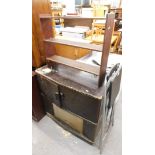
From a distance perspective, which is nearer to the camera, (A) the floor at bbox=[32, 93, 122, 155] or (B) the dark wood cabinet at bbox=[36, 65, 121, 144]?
(B) the dark wood cabinet at bbox=[36, 65, 121, 144]

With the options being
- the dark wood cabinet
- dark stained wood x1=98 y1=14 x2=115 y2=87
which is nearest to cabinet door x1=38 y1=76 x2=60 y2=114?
the dark wood cabinet

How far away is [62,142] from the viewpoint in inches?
64.3

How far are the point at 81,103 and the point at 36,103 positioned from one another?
0.76 metres

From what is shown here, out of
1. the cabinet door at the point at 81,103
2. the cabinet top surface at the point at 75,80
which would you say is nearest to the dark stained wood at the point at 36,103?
the cabinet top surface at the point at 75,80

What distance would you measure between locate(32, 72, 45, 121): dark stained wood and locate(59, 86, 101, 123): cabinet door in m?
0.43

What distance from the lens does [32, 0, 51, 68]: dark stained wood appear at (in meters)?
1.42

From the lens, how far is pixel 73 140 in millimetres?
1653

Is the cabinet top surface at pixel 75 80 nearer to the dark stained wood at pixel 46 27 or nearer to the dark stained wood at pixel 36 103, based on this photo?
the dark stained wood at pixel 36 103

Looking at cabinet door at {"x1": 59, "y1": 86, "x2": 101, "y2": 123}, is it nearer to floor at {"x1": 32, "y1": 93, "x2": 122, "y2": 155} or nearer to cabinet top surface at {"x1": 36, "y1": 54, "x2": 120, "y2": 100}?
cabinet top surface at {"x1": 36, "y1": 54, "x2": 120, "y2": 100}

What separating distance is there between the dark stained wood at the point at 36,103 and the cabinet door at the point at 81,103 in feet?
1.41
